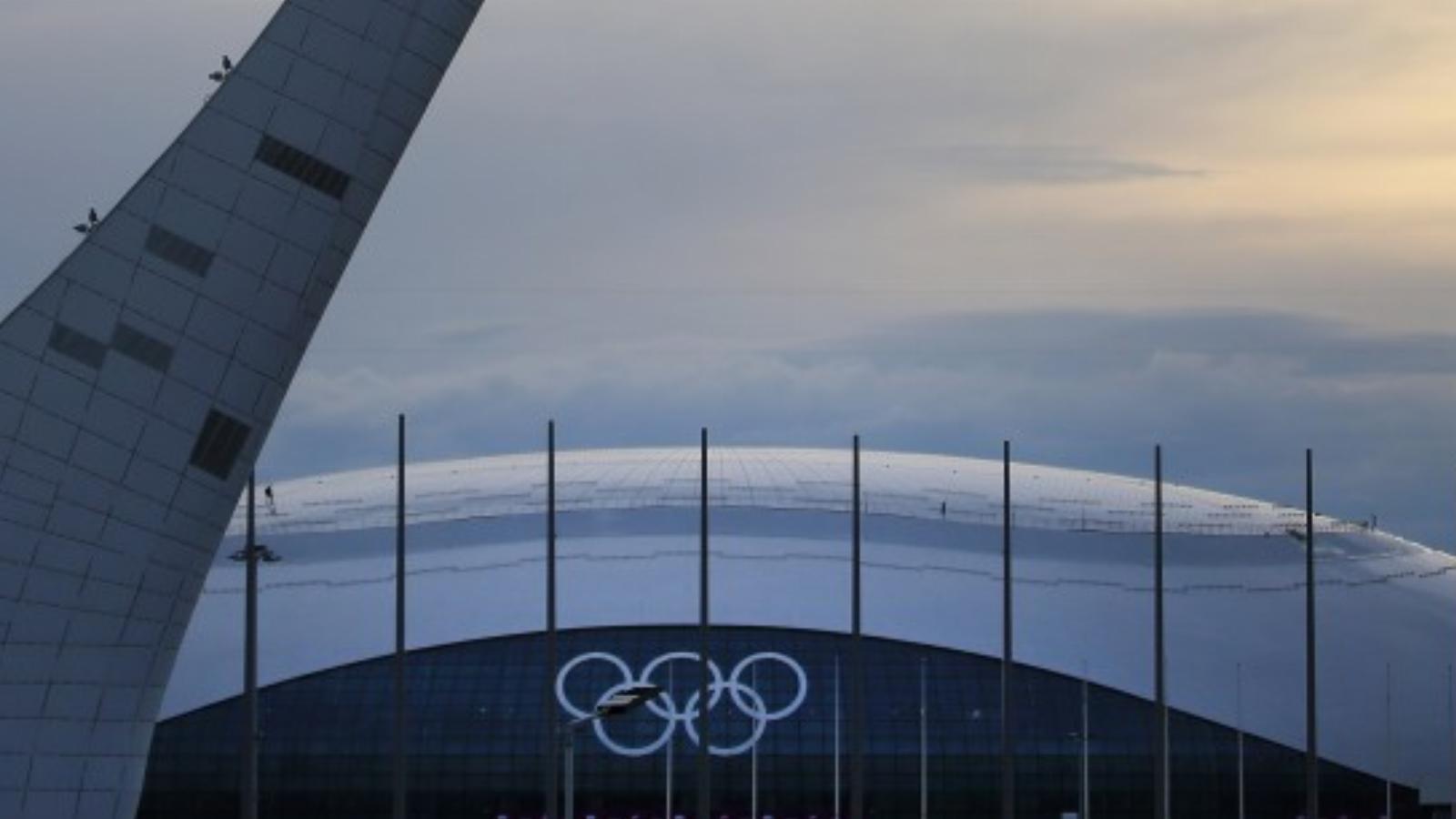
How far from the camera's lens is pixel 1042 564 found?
382ft

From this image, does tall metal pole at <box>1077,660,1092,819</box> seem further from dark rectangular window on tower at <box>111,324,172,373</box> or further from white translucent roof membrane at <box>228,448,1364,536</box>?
dark rectangular window on tower at <box>111,324,172,373</box>

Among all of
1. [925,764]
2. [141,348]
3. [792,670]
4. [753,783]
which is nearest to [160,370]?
[141,348]

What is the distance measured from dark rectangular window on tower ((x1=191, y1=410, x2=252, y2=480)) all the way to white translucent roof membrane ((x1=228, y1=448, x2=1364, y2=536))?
63237 millimetres

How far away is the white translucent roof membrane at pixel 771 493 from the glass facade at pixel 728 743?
1136 centimetres

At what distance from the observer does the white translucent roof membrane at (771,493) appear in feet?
395

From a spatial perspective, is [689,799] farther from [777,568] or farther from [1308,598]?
[1308,598]

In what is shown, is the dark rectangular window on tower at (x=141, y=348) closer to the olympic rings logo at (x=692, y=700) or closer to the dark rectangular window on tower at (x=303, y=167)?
the dark rectangular window on tower at (x=303, y=167)

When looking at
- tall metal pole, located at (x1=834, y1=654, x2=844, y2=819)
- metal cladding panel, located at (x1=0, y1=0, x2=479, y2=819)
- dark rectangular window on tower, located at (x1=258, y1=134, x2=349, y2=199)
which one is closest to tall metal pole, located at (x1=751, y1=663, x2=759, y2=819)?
tall metal pole, located at (x1=834, y1=654, x2=844, y2=819)

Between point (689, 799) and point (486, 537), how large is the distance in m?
14.0

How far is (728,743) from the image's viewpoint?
107000 millimetres

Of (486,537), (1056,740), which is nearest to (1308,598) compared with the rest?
(1056,740)

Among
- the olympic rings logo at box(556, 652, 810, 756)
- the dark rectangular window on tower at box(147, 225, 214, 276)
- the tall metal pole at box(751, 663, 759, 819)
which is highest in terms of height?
the dark rectangular window on tower at box(147, 225, 214, 276)

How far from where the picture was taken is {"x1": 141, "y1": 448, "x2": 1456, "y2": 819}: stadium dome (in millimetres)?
107062

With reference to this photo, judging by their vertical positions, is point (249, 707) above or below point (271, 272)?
below
